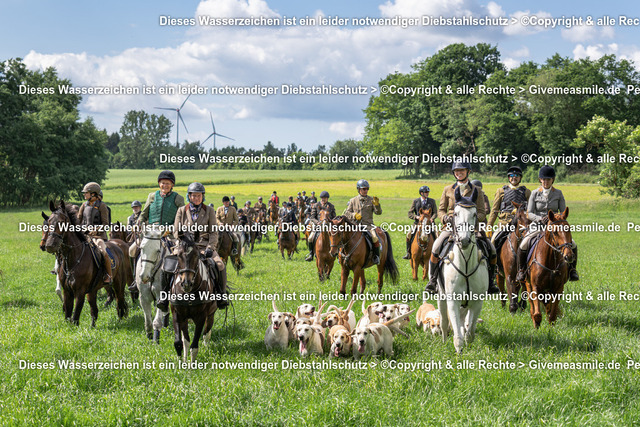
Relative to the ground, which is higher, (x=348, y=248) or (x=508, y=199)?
(x=508, y=199)

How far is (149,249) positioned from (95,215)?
124 inches

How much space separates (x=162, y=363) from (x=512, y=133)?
71.5m

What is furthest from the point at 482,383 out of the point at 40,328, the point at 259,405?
the point at 40,328

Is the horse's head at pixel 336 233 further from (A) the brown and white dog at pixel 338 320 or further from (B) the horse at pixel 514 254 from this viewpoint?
(B) the horse at pixel 514 254

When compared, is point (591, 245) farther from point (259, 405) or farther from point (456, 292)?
point (259, 405)

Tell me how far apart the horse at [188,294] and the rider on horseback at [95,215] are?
3.82m

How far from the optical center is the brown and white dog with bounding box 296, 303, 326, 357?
808cm

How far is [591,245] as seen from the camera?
22938 millimetres

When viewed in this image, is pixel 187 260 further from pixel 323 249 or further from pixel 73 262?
pixel 323 249

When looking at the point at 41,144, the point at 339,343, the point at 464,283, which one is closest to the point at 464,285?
the point at 464,283

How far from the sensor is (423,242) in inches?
577

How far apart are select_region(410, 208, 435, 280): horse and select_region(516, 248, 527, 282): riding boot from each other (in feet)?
13.6

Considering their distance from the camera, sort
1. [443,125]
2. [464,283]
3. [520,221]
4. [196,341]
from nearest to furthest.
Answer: [196,341], [464,283], [520,221], [443,125]

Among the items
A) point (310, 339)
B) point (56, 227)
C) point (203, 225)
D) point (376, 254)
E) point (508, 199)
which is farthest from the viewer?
point (376, 254)
